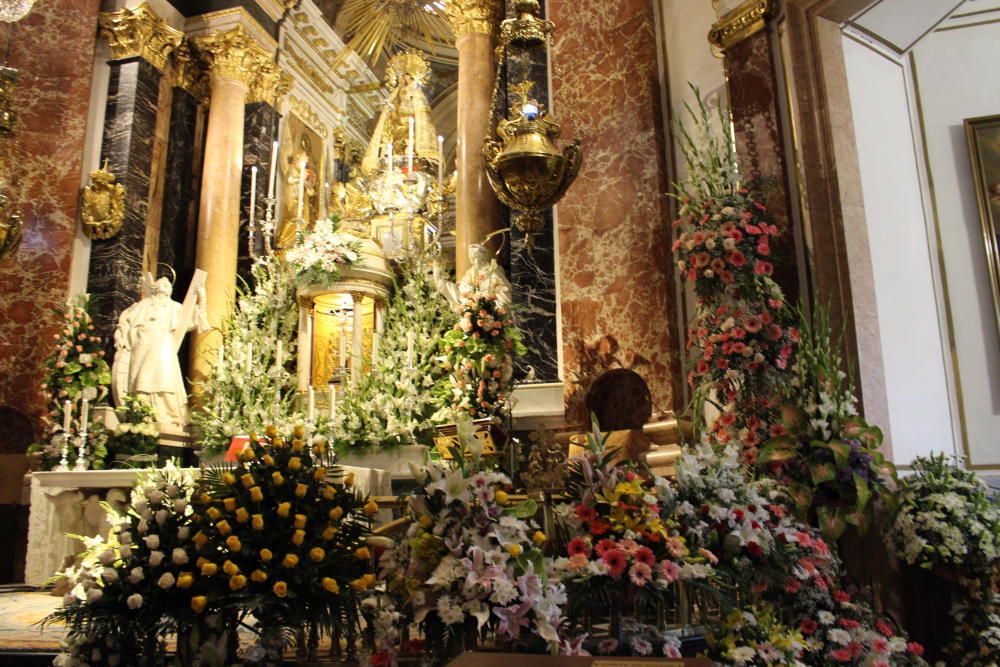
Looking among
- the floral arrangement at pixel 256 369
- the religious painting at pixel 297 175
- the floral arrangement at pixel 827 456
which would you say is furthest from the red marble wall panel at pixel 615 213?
the religious painting at pixel 297 175

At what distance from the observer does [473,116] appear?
30.9 feet

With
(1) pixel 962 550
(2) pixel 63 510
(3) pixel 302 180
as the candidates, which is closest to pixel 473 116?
(3) pixel 302 180

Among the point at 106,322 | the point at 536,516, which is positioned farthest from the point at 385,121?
the point at 536,516

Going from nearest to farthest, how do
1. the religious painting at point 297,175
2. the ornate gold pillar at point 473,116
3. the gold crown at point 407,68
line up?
1. the ornate gold pillar at point 473,116
2. the religious painting at point 297,175
3. the gold crown at point 407,68

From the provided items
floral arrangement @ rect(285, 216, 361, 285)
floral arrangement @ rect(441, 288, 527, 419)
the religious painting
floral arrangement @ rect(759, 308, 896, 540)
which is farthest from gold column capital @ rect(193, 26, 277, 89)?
floral arrangement @ rect(759, 308, 896, 540)

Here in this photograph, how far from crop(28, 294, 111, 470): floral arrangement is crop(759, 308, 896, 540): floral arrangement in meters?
6.76

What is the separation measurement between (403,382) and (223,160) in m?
4.89

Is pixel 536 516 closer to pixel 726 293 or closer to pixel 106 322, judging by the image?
pixel 726 293

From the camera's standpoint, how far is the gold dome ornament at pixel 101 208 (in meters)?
9.11

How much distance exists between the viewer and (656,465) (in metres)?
6.32

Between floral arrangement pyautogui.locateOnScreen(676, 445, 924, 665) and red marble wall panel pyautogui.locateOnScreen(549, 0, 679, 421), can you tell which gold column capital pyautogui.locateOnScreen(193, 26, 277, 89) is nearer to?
red marble wall panel pyautogui.locateOnScreen(549, 0, 679, 421)

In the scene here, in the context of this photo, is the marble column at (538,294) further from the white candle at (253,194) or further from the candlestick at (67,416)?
the candlestick at (67,416)

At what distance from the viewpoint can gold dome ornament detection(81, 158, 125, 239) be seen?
29.9ft

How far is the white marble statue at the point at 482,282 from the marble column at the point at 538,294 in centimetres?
15
